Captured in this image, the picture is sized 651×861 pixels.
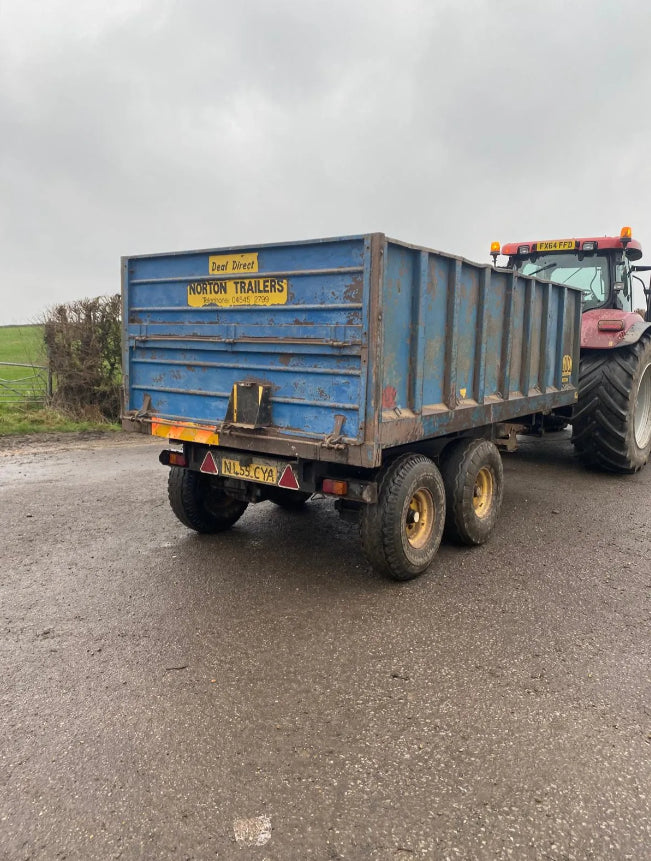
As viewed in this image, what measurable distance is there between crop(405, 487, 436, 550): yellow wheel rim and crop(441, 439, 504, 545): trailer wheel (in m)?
0.39

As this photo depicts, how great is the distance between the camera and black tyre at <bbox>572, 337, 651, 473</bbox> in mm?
6945

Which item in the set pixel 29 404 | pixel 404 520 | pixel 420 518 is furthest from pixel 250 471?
pixel 29 404

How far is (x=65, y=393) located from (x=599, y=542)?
30.4 feet

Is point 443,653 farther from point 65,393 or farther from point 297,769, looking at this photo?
point 65,393

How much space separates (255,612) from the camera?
3.72m

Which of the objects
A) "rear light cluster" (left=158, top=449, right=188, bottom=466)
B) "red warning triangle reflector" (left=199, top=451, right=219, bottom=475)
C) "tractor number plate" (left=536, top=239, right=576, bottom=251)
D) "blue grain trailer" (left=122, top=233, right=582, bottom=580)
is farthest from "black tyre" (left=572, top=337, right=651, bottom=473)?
"rear light cluster" (left=158, top=449, right=188, bottom=466)

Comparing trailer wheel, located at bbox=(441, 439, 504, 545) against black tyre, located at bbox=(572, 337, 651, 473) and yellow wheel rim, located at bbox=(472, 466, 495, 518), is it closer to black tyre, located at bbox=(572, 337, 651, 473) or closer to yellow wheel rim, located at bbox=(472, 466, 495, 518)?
yellow wheel rim, located at bbox=(472, 466, 495, 518)

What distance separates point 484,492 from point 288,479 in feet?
6.29

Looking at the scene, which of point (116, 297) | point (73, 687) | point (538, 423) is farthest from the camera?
point (116, 297)

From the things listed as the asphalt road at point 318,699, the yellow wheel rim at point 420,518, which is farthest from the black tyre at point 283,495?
the yellow wheel rim at point 420,518

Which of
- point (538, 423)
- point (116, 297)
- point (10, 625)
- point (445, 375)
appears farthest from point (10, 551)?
point (116, 297)

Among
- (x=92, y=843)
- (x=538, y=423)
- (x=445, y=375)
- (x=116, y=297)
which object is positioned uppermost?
(x=116, y=297)

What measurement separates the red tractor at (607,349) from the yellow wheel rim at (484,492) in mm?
2516

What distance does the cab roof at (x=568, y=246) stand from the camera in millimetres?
7539
